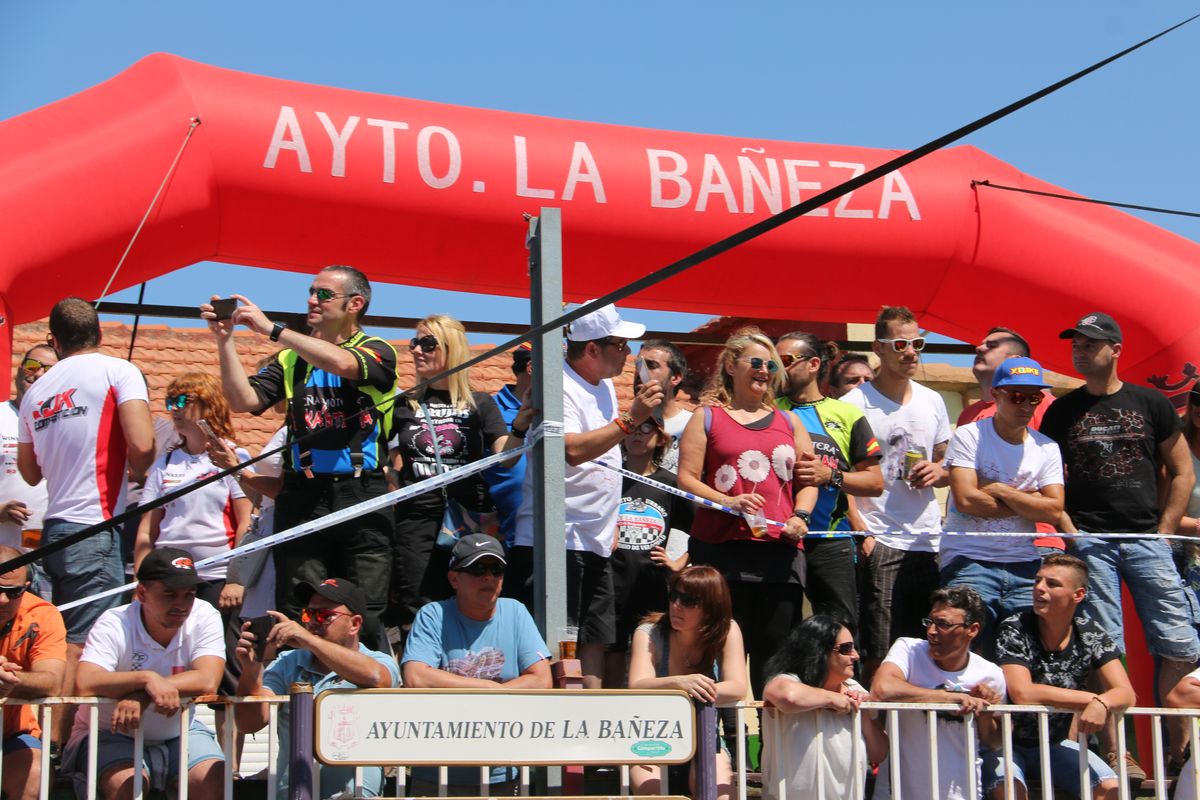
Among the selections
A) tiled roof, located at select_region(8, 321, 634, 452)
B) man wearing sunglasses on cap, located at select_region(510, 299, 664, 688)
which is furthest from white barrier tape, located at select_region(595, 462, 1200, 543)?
tiled roof, located at select_region(8, 321, 634, 452)

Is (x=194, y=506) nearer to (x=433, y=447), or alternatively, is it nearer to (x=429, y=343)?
(x=433, y=447)

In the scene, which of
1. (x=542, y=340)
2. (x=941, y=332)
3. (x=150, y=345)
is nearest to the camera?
(x=542, y=340)

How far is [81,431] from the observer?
572 centimetres

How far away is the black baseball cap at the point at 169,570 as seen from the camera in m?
5.02

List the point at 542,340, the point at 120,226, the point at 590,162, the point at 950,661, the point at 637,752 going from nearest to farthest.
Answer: the point at 637,752 → the point at 542,340 → the point at 950,661 → the point at 120,226 → the point at 590,162

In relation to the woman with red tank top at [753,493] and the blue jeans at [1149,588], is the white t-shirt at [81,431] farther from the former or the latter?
the blue jeans at [1149,588]

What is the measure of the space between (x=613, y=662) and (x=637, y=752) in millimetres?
1693

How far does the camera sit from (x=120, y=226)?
21.6 ft

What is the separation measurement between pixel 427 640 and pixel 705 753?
3.75 feet

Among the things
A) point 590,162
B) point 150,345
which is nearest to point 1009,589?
point 590,162

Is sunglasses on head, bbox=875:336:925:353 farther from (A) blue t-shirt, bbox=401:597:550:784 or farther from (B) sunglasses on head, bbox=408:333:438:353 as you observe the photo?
(A) blue t-shirt, bbox=401:597:550:784

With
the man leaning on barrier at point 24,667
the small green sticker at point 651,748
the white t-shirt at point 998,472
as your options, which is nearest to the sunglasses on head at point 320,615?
the man leaning on barrier at point 24,667

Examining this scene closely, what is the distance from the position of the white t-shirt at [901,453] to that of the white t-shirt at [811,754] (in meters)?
1.36

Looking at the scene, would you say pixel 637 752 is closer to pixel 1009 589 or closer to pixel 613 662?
pixel 613 662
